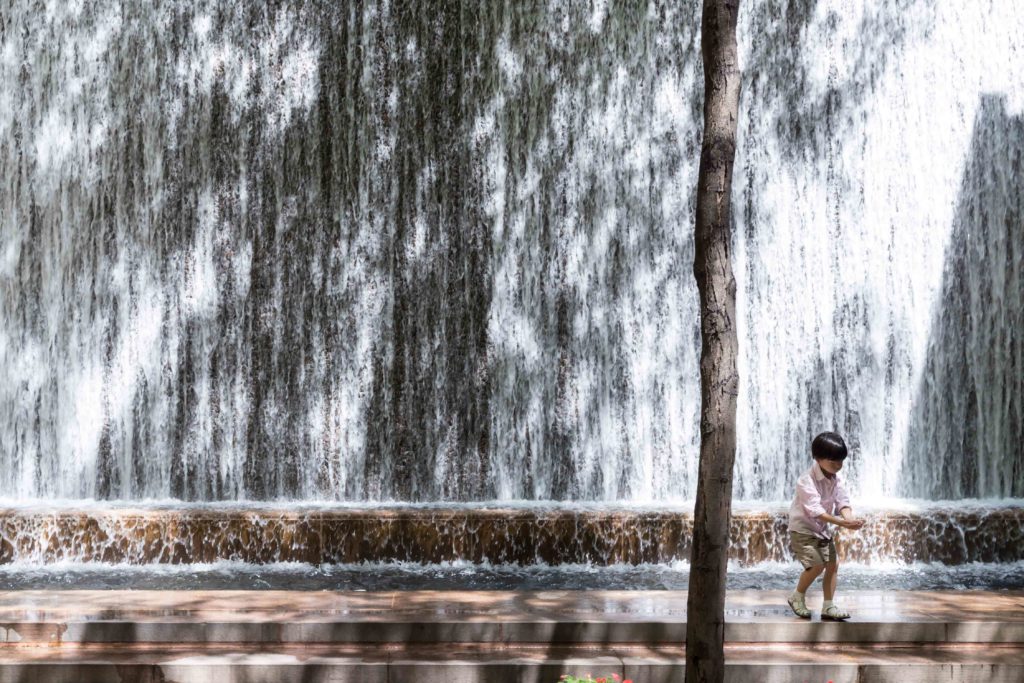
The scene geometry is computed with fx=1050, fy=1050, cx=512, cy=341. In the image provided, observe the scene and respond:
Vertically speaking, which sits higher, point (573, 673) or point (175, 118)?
point (175, 118)

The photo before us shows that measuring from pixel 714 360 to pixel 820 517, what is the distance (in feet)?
7.40

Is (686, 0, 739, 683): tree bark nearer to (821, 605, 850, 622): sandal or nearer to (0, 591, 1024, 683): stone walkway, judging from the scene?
(0, 591, 1024, 683): stone walkway

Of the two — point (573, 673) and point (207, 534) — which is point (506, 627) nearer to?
point (573, 673)

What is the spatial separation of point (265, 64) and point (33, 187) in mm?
2851

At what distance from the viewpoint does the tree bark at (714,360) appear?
455cm

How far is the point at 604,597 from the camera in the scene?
720cm

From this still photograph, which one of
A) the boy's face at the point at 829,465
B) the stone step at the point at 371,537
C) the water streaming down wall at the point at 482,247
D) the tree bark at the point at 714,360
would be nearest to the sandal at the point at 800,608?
the boy's face at the point at 829,465

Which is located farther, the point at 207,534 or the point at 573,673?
the point at 207,534

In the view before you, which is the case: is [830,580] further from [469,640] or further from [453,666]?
[453,666]

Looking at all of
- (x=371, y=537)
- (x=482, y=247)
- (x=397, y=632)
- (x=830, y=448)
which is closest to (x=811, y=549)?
(x=830, y=448)

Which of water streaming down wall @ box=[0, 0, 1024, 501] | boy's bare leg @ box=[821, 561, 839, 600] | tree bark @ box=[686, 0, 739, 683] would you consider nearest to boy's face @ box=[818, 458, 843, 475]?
boy's bare leg @ box=[821, 561, 839, 600]

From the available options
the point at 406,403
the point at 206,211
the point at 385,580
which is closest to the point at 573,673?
the point at 385,580

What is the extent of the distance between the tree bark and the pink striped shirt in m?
2.07

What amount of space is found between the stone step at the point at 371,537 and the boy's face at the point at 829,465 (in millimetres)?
2422
